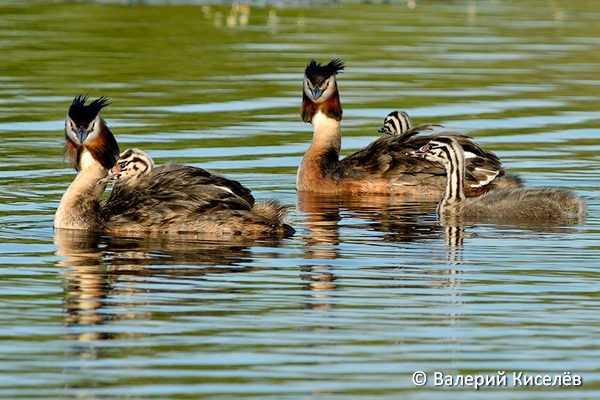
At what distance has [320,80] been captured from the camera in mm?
20828

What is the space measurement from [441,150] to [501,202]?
1.18m

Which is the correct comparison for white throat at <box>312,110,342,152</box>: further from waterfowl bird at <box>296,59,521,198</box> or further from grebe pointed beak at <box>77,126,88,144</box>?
grebe pointed beak at <box>77,126,88,144</box>

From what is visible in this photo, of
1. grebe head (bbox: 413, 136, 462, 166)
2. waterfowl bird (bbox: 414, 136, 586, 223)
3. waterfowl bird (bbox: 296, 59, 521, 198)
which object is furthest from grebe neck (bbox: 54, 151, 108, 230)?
waterfowl bird (bbox: 296, 59, 521, 198)

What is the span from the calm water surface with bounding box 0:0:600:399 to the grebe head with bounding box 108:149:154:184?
860mm

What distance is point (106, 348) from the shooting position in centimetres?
1146

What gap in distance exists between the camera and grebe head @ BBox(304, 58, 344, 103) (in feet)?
67.8

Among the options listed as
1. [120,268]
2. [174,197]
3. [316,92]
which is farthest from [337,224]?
[316,92]

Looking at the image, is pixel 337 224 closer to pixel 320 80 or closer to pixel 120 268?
pixel 120 268

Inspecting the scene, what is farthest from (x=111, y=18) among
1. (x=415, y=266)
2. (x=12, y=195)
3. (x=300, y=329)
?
(x=300, y=329)

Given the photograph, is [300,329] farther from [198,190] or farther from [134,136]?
[134,136]

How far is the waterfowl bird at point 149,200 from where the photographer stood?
52.4 feet

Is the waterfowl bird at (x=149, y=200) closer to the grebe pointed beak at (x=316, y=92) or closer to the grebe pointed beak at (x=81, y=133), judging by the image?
the grebe pointed beak at (x=81, y=133)

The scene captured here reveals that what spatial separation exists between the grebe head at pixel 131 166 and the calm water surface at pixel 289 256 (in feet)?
2.82

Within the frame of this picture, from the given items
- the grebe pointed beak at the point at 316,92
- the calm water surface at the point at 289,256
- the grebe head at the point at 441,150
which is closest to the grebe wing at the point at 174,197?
the calm water surface at the point at 289,256
